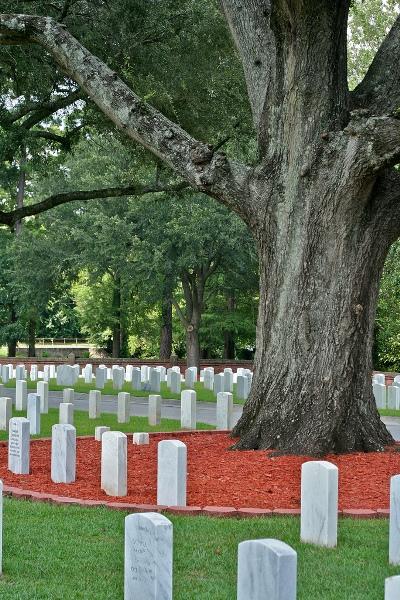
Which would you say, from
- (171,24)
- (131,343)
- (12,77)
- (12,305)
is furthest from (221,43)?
(131,343)

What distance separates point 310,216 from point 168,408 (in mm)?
10319

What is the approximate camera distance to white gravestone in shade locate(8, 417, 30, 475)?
1070cm

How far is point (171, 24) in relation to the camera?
18.7 meters

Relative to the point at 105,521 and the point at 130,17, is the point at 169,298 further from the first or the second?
the point at 105,521

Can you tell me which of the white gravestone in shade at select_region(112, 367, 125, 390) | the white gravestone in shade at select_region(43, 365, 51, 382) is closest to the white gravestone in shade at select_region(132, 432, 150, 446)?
the white gravestone in shade at select_region(112, 367, 125, 390)

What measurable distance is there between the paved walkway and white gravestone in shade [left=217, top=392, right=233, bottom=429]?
1.34m

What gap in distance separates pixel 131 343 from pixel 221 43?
33.2 metres

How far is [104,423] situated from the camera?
699 inches

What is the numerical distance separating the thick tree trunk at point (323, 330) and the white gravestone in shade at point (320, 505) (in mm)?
3928

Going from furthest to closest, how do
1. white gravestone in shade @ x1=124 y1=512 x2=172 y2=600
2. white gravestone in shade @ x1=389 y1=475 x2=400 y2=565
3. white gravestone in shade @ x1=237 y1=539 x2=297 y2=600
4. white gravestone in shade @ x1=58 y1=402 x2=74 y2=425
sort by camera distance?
1. white gravestone in shade @ x1=58 y1=402 x2=74 y2=425
2. white gravestone in shade @ x1=389 y1=475 x2=400 y2=565
3. white gravestone in shade @ x1=124 y1=512 x2=172 y2=600
4. white gravestone in shade @ x1=237 y1=539 x2=297 y2=600

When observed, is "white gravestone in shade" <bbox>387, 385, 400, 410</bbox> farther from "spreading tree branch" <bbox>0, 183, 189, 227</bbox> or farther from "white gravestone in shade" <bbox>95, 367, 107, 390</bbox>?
"white gravestone in shade" <bbox>95, 367, 107, 390</bbox>

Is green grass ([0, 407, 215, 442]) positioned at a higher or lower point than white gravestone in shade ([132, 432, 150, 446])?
lower

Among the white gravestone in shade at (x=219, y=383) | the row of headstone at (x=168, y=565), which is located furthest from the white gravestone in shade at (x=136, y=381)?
the row of headstone at (x=168, y=565)

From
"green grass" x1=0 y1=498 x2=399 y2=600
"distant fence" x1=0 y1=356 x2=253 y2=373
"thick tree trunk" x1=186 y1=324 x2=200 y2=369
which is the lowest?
"green grass" x1=0 y1=498 x2=399 y2=600
